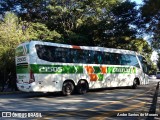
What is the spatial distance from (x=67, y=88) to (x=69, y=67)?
1267 mm

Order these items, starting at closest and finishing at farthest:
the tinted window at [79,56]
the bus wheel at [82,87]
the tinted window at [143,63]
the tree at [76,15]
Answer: the tinted window at [79,56] < the bus wheel at [82,87] < the tinted window at [143,63] < the tree at [76,15]

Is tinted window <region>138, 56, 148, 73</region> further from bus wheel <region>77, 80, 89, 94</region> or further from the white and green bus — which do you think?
bus wheel <region>77, 80, 89, 94</region>

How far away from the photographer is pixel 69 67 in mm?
19250

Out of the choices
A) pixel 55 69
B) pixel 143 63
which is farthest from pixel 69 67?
pixel 143 63

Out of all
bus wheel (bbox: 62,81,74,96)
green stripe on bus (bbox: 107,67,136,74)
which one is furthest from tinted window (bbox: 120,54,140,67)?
bus wheel (bbox: 62,81,74,96)

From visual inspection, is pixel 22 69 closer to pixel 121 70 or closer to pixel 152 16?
pixel 121 70

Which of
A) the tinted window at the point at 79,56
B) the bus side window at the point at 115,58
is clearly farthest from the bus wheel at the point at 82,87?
the bus side window at the point at 115,58

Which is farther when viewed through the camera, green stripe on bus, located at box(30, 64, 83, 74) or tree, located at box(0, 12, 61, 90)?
tree, located at box(0, 12, 61, 90)

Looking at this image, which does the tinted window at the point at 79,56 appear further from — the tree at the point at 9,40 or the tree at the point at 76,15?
the tree at the point at 76,15

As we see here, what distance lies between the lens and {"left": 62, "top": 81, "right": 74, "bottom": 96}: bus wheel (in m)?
18.9

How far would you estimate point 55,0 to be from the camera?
120 feet

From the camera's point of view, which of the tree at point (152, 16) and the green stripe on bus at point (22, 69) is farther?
the tree at point (152, 16)

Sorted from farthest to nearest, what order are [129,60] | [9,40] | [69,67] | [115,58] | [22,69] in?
[129,60] → [9,40] → [115,58] → [69,67] → [22,69]

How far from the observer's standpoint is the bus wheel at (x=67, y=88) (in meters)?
18.9
